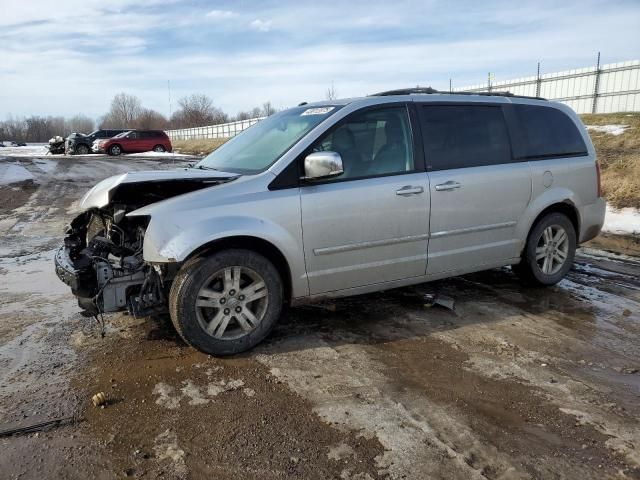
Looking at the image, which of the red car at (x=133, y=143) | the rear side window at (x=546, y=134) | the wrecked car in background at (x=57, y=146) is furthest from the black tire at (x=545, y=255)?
the wrecked car in background at (x=57, y=146)

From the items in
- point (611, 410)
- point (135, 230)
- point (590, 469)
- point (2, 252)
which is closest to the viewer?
point (590, 469)

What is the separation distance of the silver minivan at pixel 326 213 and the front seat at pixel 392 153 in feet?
0.04

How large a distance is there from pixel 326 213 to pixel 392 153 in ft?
2.80

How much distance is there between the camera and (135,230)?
4.03m

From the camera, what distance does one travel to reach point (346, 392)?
3.20 m

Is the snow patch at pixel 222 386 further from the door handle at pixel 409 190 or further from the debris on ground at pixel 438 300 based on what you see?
the debris on ground at pixel 438 300

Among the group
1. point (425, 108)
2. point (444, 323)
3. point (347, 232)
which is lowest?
point (444, 323)

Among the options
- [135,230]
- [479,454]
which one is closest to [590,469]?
[479,454]

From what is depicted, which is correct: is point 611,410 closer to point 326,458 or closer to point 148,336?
point 326,458

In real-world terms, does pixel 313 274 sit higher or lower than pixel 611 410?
higher

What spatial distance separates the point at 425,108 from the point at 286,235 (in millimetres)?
1779

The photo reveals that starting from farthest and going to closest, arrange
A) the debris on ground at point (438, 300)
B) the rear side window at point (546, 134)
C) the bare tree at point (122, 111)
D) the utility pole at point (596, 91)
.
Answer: the bare tree at point (122, 111) < the utility pole at point (596, 91) < the rear side window at point (546, 134) < the debris on ground at point (438, 300)

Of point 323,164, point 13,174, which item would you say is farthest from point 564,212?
point 13,174

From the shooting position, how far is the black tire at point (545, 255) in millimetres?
5117
